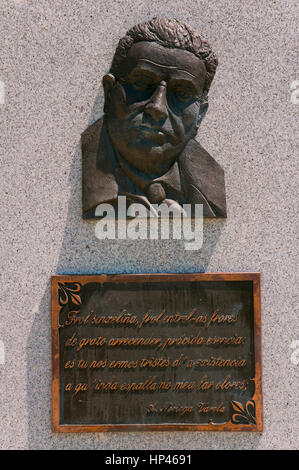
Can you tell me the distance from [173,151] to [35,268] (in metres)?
1.19

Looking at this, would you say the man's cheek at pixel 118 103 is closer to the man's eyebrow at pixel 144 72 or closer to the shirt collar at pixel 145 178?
the man's eyebrow at pixel 144 72

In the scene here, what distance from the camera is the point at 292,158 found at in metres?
3.75

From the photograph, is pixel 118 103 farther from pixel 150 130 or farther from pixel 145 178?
pixel 145 178

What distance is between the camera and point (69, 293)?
3590mm

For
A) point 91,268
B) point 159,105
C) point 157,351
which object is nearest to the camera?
point 159,105

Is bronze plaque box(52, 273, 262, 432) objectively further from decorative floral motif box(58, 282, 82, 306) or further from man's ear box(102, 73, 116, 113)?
man's ear box(102, 73, 116, 113)

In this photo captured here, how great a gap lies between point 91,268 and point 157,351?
27.2 inches

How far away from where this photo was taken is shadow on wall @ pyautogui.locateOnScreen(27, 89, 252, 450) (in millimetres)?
3648

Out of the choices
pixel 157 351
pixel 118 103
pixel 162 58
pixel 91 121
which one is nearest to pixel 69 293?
pixel 157 351

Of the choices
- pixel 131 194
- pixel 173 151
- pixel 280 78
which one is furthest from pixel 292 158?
pixel 131 194

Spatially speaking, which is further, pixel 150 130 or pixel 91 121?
pixel 91 121

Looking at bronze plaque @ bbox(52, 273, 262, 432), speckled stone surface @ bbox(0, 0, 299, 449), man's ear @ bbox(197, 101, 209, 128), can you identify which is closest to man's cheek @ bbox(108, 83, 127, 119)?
speckled stone surface @ bbox(0, 0, 299, 449)
